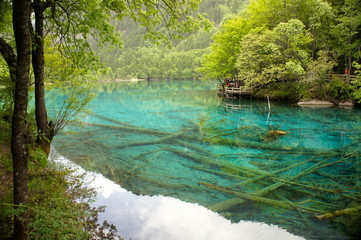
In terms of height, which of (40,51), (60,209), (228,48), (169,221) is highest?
(228,48)

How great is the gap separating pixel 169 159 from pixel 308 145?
6951mm

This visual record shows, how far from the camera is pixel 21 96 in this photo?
3.29 m

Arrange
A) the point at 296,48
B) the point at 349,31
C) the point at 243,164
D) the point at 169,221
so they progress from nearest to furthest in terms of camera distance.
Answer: the point at 169,221 < the point at 243,164 < the point at 349,31 < the point at 296,48

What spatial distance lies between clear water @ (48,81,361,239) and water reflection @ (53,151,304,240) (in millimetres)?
267

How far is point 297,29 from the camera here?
25453 millimetres

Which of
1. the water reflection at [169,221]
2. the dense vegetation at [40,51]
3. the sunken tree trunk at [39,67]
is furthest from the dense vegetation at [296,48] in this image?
the sunken tree trunk at [39,67]

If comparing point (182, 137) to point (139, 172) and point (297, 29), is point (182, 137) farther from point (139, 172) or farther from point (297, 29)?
point (297, 29)

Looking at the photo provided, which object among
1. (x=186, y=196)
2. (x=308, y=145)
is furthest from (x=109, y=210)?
(x=308, y=145)

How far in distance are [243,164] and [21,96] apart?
811 centimetres

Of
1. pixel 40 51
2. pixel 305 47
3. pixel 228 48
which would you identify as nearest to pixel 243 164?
pixel 40 51

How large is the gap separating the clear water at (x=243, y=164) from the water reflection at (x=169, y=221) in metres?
0.27

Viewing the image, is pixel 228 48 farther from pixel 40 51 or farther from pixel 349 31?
pixel 40 51

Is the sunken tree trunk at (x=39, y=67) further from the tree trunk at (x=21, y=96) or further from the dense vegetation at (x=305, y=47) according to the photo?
the dense vegetation at (x=305, y=47)

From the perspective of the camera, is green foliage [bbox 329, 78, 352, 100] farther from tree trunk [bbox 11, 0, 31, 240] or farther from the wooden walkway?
tree trunk [bbox 11, 0, 31, 240]
